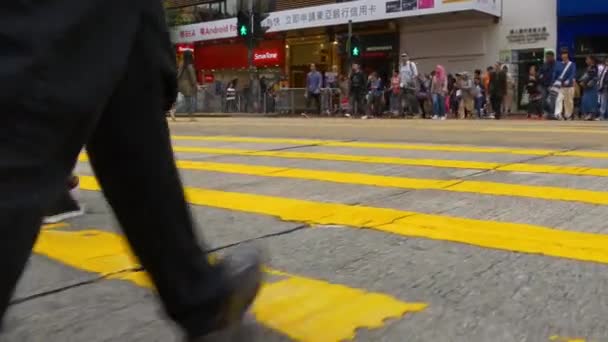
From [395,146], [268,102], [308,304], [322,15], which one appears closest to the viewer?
[308,304]

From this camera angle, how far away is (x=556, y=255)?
283 centimetres

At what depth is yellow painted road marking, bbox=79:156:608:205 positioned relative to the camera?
166 inches

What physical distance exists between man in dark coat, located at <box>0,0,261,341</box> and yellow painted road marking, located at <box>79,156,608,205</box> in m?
2.90

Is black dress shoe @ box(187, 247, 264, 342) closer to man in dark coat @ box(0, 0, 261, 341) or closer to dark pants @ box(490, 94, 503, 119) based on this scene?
man in dark coat @ box(0, 0, 261, 341)

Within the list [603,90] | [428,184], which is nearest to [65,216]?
[428,184]

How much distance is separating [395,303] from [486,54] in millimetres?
21642

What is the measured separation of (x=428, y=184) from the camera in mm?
4723

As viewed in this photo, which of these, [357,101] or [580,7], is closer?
[580,7]

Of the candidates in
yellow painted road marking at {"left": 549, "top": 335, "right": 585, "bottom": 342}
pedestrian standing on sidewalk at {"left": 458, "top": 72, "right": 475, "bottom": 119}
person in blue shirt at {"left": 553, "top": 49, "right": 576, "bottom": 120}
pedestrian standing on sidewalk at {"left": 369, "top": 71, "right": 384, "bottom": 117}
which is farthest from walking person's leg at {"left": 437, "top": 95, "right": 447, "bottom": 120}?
yellow painted road marking at {"left": 549, "top": 335, "right": 585, "bottom": 342}

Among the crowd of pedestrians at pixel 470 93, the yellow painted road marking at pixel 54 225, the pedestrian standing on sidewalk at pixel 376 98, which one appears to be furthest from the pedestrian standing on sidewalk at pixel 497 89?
the yellow painted road marking at pixel 54 225

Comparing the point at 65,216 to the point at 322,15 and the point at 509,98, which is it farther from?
the point at 322,15

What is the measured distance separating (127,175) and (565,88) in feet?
53.0

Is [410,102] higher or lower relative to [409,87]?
lower

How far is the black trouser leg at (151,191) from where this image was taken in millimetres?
1320
